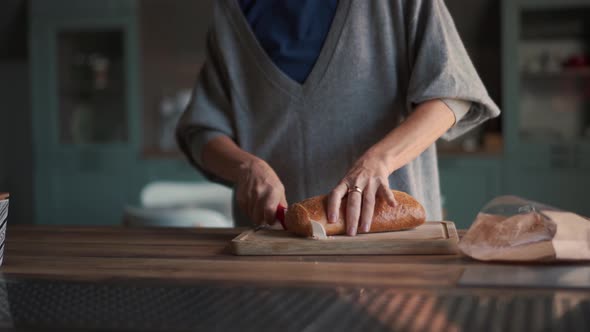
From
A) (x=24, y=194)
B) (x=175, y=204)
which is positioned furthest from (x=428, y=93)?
(x=24, y=194)

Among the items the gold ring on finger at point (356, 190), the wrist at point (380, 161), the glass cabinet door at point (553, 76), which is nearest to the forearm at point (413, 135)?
the wrist at point (380, 161)

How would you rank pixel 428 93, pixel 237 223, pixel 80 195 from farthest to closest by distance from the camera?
pixel 80 195 → pixel 237 223 → pixel 428 93

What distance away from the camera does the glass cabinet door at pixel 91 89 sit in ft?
15.9

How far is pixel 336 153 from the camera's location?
4.66 ft

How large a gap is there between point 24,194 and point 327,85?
450 cm

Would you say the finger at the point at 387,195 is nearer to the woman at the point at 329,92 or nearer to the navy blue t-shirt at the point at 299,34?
the woman at the point at 329,92

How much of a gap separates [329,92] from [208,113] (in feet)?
0.94

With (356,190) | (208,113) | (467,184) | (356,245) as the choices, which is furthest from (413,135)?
(467,184)

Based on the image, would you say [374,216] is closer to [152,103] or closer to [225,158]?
[225,158]

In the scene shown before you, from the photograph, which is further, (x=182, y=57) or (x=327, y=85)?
(x=182, y=57)

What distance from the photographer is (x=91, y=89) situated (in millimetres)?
4922

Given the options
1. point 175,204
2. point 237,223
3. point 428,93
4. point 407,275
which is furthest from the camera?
point 175,204

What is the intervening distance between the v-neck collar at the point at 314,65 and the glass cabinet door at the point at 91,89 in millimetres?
3510

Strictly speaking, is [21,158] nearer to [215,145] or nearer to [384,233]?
[215,145]
